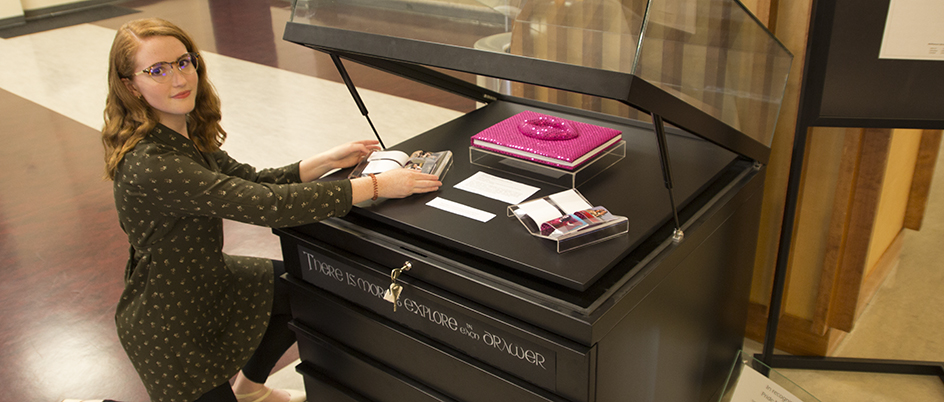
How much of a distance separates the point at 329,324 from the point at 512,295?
0.68 m

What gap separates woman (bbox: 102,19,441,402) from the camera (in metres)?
1.61

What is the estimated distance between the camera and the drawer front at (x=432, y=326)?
1358mm

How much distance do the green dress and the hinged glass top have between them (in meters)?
0.39

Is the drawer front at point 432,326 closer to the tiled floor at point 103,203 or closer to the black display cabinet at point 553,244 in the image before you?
the black display cabinet at point 553,244

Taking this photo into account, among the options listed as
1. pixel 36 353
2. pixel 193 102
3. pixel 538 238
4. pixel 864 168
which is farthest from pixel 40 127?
pixel 864 168

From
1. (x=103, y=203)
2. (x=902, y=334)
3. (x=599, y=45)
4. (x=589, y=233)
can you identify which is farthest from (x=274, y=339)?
(x=103, y=203)

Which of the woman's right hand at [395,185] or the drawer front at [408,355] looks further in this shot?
the woman's right hand at [395,185]

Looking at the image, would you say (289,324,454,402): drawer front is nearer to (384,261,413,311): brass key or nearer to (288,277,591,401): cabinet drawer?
(288,277,591,401): cabinet drawer

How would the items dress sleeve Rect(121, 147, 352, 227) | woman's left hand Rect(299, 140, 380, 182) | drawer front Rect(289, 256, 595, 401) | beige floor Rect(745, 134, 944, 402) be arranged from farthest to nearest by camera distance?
1. beige floor Rect(745, 134, 944, 402)
2. woman's left hand Rect(299, 140, 380, 182)
3. dress sleeve Rect(121, 147, 352, 227)
4. drawer front Rect(289, 256, 595, 401)

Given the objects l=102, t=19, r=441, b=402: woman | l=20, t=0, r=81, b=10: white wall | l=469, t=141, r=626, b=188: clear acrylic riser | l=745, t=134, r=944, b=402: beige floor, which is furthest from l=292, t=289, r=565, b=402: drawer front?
l=20, t=0, r=81, b=10: white wall

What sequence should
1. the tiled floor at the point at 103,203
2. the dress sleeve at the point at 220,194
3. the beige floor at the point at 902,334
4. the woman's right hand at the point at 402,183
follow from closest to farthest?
the dress sleeve at the point at 220,194 → the woman's right hand at the point at 402,183 → the beige floor at the point at 902,334 → the tiled floor at the point at 103,203

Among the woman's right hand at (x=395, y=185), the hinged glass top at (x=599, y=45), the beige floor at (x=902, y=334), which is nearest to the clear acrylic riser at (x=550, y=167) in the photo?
the woman's right hand at (x=395, y=185)

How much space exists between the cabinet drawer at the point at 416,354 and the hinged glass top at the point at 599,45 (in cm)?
52

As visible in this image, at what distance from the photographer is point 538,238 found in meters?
1.50
